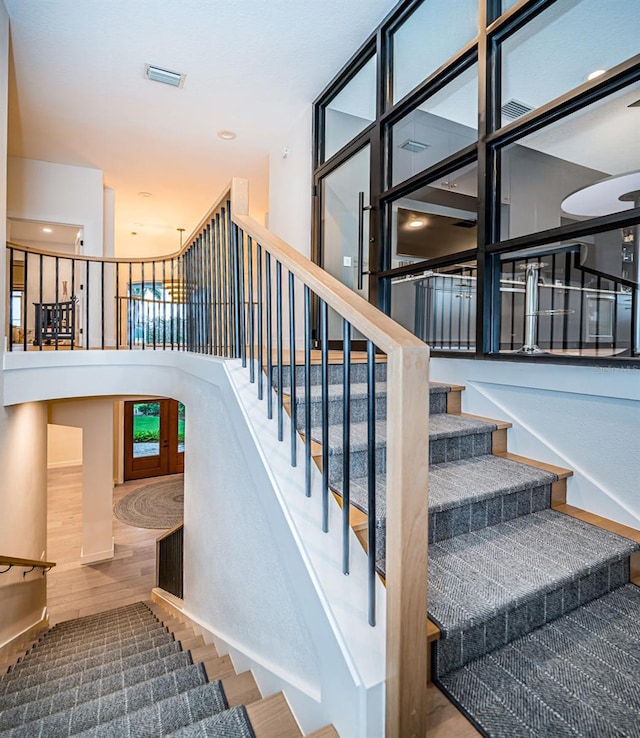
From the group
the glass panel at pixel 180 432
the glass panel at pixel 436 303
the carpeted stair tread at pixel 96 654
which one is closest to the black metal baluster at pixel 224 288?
the glass panel at pixel 436 303

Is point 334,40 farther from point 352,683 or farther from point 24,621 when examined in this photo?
point 24,621

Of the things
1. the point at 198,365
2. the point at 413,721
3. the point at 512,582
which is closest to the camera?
the point at 413,721

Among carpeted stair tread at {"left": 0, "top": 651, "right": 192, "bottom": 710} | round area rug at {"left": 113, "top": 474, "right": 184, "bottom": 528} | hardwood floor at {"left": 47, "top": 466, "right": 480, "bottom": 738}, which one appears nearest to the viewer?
carpeted stair tread at {"left": 0, "top": 651, "right": 192, "bottom": 710}

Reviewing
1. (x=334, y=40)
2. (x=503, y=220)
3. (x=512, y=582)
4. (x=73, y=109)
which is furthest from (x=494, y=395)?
(x=73, y=109)

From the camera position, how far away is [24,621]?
12.4 ft

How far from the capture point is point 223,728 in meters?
1.25

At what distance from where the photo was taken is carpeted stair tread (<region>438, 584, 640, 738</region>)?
1.07m

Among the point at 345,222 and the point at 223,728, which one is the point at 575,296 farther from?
the point at 223,728

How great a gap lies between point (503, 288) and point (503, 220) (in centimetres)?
39

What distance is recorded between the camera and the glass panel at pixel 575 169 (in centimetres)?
193

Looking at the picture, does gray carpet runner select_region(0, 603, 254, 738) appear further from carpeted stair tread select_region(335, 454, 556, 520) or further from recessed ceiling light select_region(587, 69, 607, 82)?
recessed ceiling light select_region(587, 69, 607, 82)

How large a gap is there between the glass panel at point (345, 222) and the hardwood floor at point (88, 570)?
14.2 ft

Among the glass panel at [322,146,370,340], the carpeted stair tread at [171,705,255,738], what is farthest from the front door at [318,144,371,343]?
the carpeted stair tread at [171,705,255,738]

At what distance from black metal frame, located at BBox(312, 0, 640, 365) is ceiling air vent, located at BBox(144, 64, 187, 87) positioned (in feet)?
5.04
